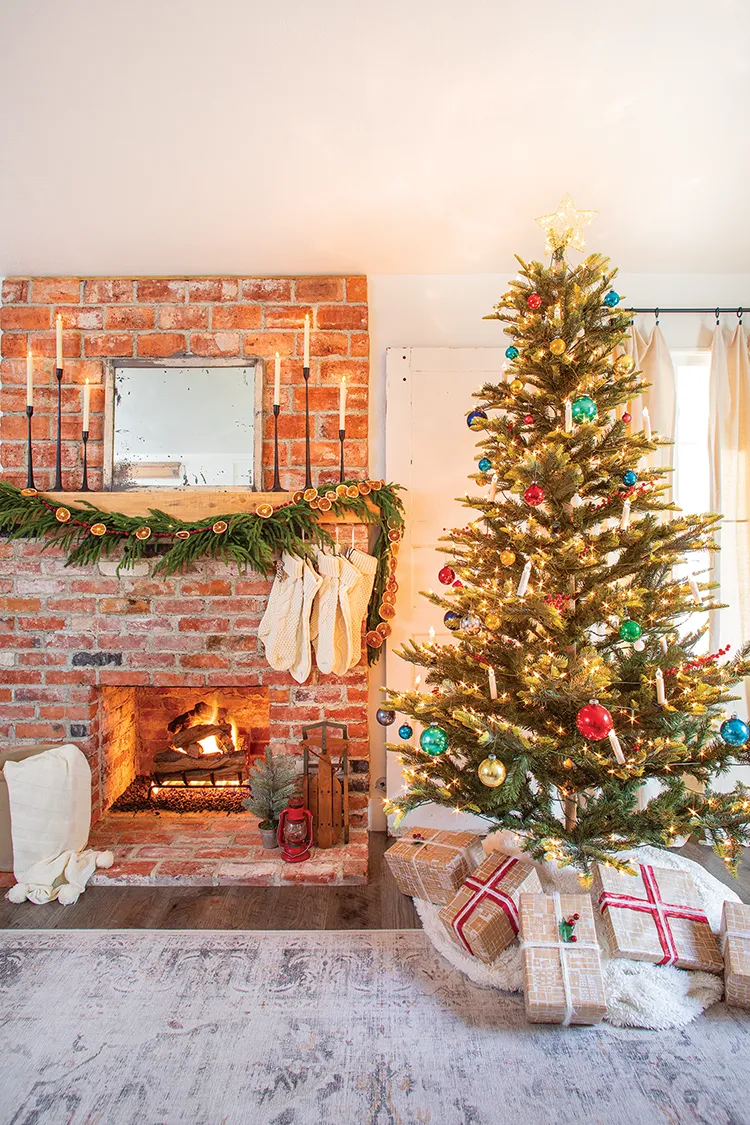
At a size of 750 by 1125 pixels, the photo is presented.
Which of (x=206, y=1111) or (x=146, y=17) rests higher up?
(x=146, y=17)

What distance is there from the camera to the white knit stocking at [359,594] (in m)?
2.51

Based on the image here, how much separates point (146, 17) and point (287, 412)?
1305 millimetres

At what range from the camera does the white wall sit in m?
2.70

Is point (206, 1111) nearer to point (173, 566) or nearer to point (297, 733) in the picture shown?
point (297, 733)

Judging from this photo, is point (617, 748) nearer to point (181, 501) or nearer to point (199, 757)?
point (181, 501)

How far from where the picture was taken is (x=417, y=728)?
101 inches

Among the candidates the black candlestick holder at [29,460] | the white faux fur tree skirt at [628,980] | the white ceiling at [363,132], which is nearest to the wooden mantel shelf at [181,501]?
the black candlestick holder at [29,460]

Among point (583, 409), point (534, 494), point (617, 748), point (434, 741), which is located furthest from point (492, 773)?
point (583, 409)

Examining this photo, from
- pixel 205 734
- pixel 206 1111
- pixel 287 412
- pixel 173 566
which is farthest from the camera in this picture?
pixel 205 734

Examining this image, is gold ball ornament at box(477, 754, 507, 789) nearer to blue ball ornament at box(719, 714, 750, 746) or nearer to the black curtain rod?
blue ball ornament at box(719, 714, 750, 746)

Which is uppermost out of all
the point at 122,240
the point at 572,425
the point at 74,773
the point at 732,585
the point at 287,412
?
the point at 122,240

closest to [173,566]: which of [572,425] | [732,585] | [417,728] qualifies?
[417,728]

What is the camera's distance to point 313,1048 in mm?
1509

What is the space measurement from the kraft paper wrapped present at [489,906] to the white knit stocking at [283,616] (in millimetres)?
1029
